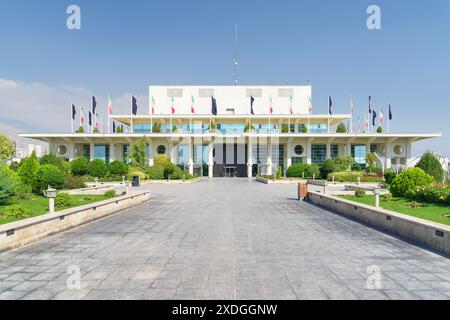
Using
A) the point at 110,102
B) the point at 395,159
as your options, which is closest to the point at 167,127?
the point at 110,102

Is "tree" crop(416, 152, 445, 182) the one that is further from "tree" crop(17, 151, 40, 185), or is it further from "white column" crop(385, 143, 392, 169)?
"white column" crop(385, 143, 392, 169)

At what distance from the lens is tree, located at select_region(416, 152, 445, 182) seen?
17.7 metres

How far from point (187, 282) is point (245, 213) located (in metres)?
7.65

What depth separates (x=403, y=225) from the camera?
7.83m

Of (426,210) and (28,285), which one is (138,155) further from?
(28,285)

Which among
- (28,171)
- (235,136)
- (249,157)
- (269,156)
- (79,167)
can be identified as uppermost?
(235,136)

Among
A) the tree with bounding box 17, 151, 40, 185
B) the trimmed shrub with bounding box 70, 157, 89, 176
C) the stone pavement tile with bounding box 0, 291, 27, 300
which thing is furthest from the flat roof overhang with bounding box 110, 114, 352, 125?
the stone pavement tile with bounding box 0, 291, 27, 300

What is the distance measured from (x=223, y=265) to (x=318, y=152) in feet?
155

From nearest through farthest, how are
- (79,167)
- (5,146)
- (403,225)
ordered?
1. (403,225)
2. (79,167)
3. (5,146)

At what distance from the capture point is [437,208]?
33.4 feet

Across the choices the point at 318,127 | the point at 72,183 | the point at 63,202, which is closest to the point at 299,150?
the point at 318,127

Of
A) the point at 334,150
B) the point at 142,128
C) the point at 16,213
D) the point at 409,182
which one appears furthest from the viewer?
the point at 142,128

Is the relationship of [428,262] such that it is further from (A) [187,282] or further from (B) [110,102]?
(B) [110,102]
